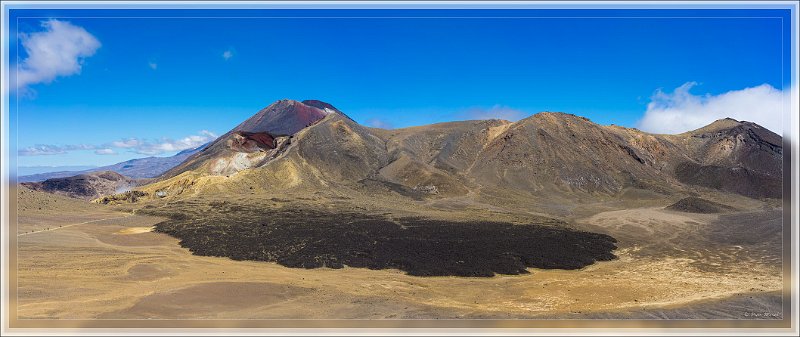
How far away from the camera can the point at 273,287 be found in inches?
938

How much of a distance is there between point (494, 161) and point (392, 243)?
69300 mm

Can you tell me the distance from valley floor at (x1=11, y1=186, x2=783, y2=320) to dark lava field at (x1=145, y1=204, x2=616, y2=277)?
1.60 metres

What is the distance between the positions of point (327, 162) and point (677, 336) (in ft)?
309

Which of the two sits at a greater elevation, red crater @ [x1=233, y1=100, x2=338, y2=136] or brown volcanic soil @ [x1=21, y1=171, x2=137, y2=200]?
red crater @ [x1=233, y1=100, x2=338, y2=136]

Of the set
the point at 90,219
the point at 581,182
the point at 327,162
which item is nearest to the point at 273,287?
the point at 90,219

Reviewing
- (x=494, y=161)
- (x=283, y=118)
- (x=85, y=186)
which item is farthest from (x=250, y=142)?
(x=494, y=161)

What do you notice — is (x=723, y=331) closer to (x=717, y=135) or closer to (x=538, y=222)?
(x=538, y=222)

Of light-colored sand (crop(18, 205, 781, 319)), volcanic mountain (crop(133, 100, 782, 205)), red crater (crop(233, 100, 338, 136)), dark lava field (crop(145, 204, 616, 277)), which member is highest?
red crater (crop(233, 100, 338, 136))

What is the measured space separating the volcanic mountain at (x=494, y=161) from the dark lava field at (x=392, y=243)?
1237 inches

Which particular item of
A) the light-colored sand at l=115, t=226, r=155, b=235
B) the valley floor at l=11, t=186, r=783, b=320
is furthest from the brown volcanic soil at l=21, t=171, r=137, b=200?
the valley floor at l=11, t=186, r=783, b=320

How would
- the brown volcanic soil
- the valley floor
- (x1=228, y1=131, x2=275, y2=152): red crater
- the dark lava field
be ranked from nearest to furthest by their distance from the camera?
1. the valley floor
2. the dark lava field
3. (x1=228, y1=131, x2=275, y2=152): red crater
4. the brown volcanic soil

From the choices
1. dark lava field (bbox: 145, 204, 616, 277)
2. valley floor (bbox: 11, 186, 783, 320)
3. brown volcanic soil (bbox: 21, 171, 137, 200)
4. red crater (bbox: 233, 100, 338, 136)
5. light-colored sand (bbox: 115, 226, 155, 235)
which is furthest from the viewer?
red crater (bbox: 233, 100, 338, 136)

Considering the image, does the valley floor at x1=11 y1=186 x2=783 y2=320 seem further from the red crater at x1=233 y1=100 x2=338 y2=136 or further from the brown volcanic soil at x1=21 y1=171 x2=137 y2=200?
the red crater at x1=233 y1=100 x2=338 y2=136

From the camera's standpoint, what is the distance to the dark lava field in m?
33.7
